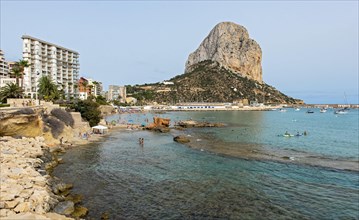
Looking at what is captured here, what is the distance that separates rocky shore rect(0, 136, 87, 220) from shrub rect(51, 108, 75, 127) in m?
19.6

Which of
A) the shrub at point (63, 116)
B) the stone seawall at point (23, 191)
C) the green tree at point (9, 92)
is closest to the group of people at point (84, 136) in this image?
the shrub at point (63, 116)

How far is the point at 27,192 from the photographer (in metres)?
18.2

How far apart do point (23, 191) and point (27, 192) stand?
254 mm

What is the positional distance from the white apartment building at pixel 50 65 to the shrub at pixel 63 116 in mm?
45248

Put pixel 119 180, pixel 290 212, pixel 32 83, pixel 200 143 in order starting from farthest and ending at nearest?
pixel 32 83 < pixel 200 143 < pixel 119 180 < pixel 290 212

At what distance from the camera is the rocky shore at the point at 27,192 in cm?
1628

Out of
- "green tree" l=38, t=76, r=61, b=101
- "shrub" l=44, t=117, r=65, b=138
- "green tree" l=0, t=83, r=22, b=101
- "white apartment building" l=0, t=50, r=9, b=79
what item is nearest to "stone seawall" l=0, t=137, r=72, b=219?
"shrub" l=44, t=117, r=65, b=138

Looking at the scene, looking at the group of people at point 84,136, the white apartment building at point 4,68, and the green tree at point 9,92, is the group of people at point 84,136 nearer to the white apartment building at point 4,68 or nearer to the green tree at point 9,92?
the green tree at point 9,92

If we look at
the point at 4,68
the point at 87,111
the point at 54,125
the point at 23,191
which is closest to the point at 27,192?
the point at 23,191

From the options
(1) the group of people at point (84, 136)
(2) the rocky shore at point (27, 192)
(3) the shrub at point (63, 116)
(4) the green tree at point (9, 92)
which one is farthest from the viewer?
(4) the green tree at point (9, 92)

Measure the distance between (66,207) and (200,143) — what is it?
35.2 m

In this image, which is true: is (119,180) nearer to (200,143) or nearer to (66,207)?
(66,207)

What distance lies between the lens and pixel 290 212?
20.5 meters

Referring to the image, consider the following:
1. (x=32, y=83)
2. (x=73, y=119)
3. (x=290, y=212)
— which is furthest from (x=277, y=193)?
(x=32, y=83)
